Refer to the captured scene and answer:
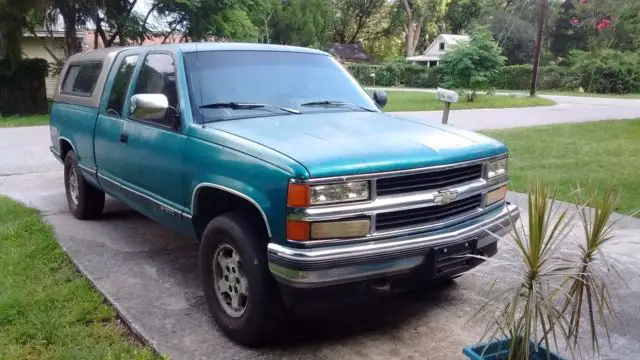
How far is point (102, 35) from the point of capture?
21812mm

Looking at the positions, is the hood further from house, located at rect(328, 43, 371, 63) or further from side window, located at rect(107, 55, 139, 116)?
house, located at rect(328, 43, 371, 63)

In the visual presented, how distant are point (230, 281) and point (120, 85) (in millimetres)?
2534

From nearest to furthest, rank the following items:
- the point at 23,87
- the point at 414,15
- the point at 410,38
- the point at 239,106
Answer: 1. the point at 239,106
2. the point at 23,87
3. the point at 414,15
4. the point at 410,38

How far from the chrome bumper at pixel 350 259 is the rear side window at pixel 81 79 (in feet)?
12.1

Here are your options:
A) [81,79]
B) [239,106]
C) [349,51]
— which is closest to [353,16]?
[349,51]

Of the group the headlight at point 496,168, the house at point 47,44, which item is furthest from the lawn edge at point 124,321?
the house at point 47,44

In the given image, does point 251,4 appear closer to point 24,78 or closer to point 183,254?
point 24,78

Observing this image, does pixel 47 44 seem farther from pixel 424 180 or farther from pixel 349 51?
pixel 349 51

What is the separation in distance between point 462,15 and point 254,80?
63538mm

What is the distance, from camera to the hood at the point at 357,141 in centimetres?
331

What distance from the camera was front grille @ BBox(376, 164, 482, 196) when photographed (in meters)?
3.37

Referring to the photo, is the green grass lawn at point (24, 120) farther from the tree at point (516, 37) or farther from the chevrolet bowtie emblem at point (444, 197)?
the tree at point (516, 37)

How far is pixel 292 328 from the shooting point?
397 cm

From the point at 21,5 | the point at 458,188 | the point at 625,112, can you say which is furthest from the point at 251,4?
the point at 458,188
